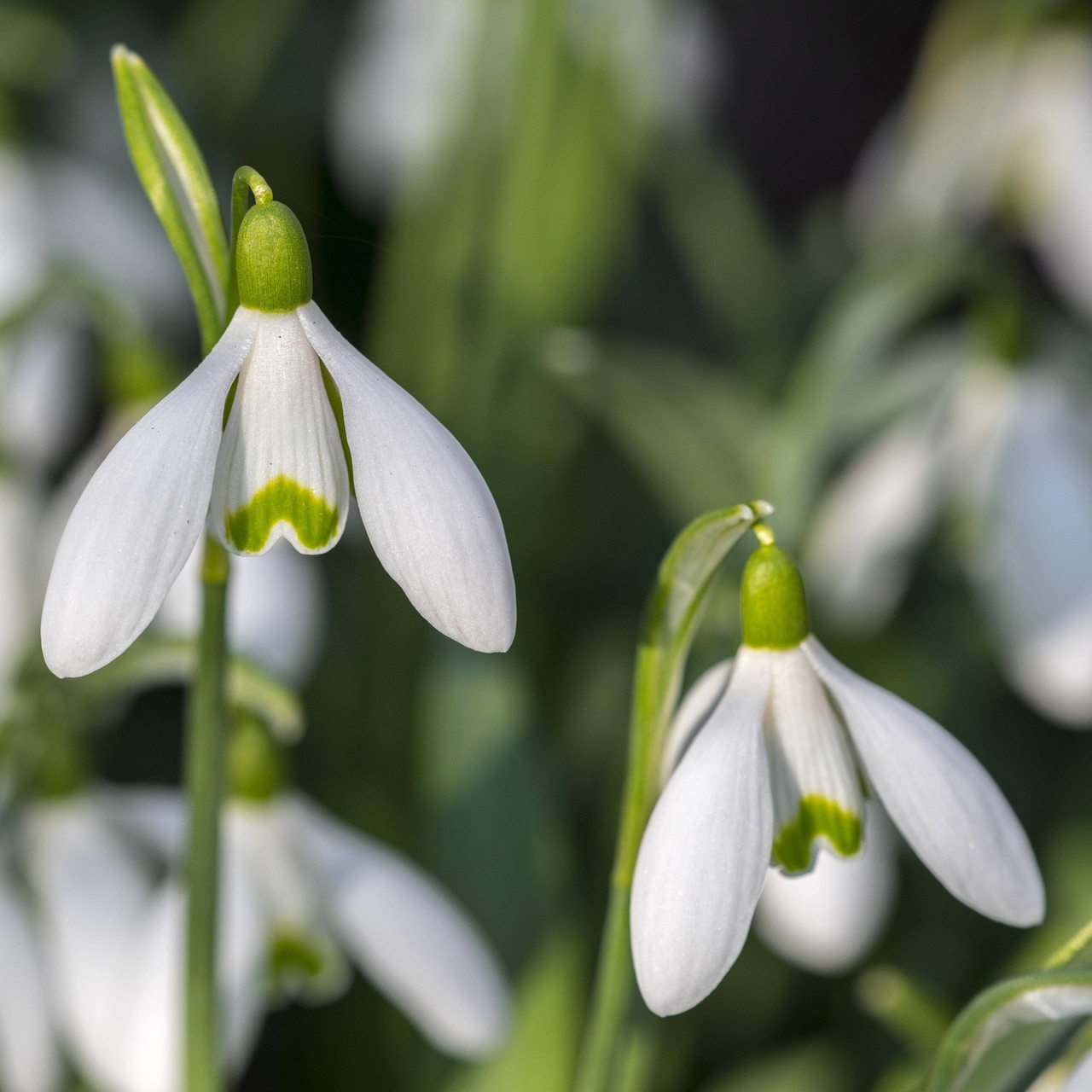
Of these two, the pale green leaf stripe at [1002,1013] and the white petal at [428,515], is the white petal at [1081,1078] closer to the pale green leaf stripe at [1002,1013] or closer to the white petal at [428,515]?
the pale green leaf stripe at [1002,1013]

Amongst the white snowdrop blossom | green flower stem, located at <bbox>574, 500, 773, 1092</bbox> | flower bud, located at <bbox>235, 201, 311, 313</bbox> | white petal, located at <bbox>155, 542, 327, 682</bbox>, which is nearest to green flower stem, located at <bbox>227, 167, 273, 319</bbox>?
flower bud, located at <bbox>235, 201, 311, 313</bbox>

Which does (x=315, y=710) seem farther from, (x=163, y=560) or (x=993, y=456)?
(x=163, y=560)

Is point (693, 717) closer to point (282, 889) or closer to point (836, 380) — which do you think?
point (282, 889)

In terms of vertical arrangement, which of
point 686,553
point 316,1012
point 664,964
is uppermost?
point 686,553

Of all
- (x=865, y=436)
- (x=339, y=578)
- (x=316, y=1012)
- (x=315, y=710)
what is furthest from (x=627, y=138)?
(x=316, y=1012)

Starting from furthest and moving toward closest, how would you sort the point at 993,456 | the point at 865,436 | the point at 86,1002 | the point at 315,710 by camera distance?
the point at 865,436, the point at 315,710, the point at 993,456, the point at 86,1002

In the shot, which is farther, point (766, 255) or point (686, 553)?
point (766, 255)

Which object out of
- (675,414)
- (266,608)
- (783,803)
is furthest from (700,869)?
(675,414)
